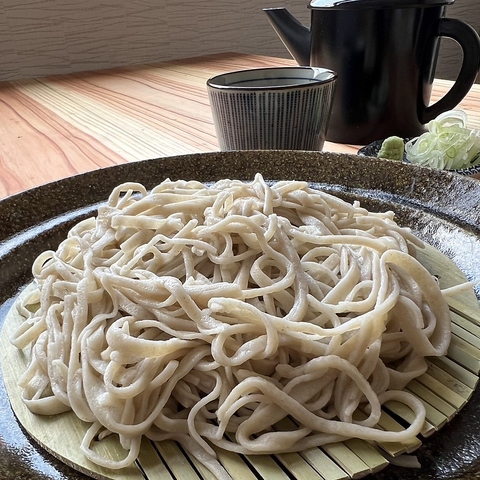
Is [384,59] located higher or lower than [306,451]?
higher

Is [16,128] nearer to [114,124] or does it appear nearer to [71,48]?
[114,124]

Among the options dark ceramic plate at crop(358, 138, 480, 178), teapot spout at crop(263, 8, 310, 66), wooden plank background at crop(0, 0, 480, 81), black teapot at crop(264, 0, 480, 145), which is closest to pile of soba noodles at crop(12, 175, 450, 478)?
dark ceramic plate at crop(358, 138, 480, 178)

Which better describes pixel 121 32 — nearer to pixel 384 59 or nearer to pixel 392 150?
pixel 384 59

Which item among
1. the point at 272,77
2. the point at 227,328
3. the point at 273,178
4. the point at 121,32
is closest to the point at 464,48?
the point at 272,77

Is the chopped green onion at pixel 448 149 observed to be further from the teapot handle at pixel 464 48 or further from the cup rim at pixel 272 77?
the cup rim at pixel 272 77

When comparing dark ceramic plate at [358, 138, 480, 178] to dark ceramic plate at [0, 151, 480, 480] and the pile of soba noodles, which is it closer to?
dark ceramic plate at [0, 151, 480, 480]

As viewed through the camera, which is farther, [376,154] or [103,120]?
[103,120]

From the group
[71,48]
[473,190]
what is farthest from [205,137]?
[71,48]
